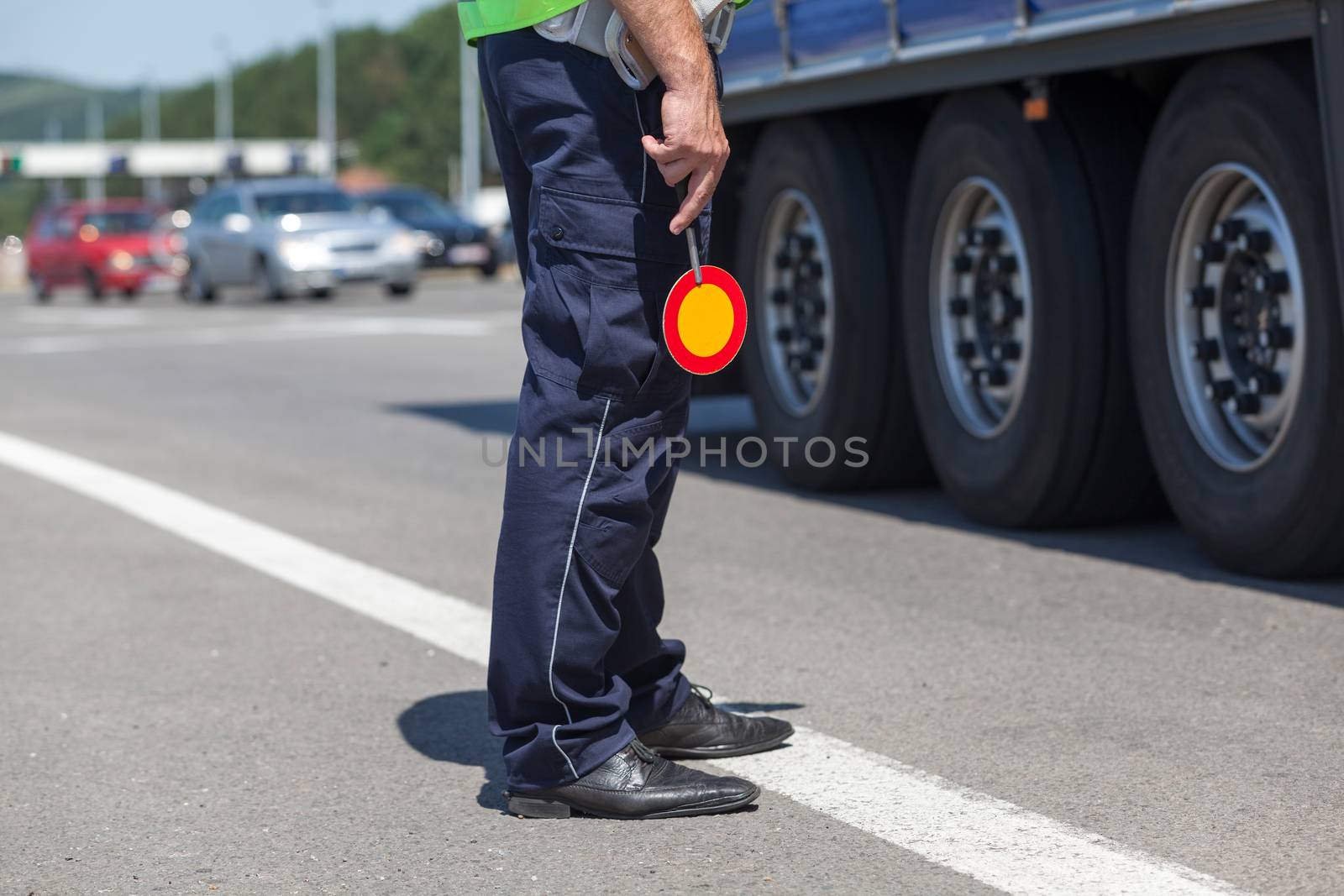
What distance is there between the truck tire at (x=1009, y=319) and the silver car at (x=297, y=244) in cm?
1839

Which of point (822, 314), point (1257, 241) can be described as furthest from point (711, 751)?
point (822, 314)

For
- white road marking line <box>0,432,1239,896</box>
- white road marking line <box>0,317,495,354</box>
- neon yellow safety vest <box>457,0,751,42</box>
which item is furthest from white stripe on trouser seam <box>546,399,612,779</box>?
white road marking line <box>0,317,495,354</box>

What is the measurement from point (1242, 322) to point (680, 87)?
2.48 metres

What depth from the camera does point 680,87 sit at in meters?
3.37

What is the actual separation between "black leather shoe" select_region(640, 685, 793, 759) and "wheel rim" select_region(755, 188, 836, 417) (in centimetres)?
335

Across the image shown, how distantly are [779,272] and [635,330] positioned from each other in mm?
4084

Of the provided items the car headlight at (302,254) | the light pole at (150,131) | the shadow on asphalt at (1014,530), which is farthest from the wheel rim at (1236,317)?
the light pole at (150,131)

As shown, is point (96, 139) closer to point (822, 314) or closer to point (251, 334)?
point (251, 334)

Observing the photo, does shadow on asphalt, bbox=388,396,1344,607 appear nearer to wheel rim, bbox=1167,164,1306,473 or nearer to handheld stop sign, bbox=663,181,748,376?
wheel rim, bbox=1167,164,1306,473

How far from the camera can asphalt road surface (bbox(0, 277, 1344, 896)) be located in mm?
3279

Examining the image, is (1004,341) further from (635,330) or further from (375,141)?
(375,141)

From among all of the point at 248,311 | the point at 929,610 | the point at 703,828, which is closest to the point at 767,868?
the point at 703,828

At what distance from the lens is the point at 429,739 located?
4160 mm

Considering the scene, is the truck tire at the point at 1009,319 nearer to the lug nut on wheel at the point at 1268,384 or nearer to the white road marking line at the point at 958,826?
the lug nut on wheel at the point at 1268,384
